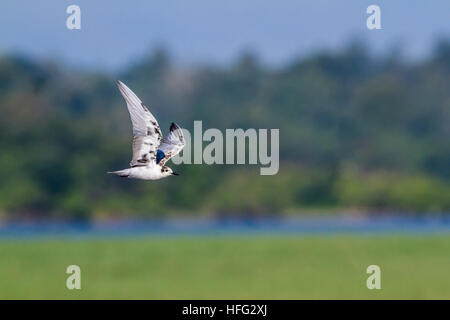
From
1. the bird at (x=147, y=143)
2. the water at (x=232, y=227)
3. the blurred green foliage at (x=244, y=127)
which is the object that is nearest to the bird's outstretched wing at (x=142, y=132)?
the bird at (x=147, y=143)

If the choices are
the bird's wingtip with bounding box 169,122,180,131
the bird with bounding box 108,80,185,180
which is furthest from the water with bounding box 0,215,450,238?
the bird with bounding box 108,80,185,180

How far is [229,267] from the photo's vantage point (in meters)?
29.1

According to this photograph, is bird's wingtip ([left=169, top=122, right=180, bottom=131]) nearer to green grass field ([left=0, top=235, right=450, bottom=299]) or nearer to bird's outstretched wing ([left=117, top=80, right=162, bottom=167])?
bird's outstretched wing ([left=117, top=80, right=162, bottom=167])

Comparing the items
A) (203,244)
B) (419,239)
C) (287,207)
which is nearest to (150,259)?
(203,244)

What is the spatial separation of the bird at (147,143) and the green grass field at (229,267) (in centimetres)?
1546

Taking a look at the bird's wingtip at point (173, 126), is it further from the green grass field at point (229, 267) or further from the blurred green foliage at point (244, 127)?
the blurred green foliage at point (244, 127)

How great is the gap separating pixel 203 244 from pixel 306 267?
21.7ft

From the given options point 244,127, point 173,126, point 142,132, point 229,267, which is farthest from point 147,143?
point 244,127

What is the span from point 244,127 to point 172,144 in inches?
1400

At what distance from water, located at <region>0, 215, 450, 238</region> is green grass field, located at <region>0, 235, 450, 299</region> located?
2813 millimetres

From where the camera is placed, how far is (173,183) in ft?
131

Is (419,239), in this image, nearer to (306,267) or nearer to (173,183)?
(306,267)

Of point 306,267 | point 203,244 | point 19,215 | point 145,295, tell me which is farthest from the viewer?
point 19,215
